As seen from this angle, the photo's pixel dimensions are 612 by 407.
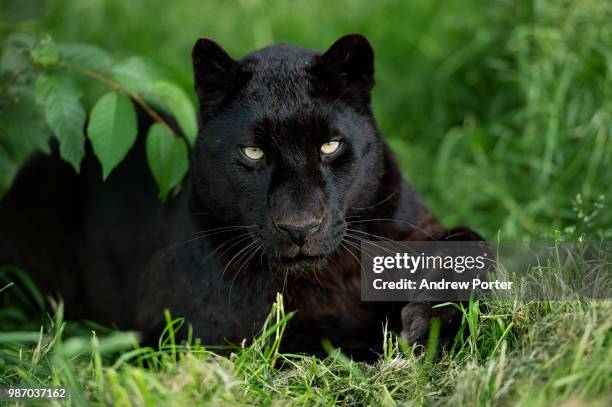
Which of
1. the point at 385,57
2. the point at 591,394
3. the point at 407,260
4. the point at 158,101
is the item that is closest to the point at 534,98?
the point at 385,57

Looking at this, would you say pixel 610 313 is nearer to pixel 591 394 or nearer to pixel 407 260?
pixel 591 394

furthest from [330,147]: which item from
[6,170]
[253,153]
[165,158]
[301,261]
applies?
[6,170]

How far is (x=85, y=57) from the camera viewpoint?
326cm

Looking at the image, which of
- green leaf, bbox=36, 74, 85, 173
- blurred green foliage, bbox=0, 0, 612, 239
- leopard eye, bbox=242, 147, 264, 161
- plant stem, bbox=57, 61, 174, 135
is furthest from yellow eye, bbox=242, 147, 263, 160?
blurred green foliage, bbox=0, 0, 612, 239

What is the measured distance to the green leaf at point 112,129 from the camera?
2.94 m

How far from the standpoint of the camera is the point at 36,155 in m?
4.06

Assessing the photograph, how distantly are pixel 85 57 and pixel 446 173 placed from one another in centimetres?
222

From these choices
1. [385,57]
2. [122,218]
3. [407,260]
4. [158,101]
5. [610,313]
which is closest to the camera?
[610,313]

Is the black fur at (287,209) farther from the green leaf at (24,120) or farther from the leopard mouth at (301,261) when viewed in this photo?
the green leaf at (24,120)

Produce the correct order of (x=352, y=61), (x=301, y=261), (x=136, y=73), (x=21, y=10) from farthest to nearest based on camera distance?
1. (x=21, y=10)
2. (x=136, y=73)
3. (x=352, y=61)
4. (x=301, y=261)

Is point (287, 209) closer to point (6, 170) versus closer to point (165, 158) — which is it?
point (165, 158)

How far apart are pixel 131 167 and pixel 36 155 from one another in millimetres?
632

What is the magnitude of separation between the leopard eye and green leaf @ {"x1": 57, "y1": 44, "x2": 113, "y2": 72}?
85cm

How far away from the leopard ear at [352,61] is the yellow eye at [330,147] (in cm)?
25
